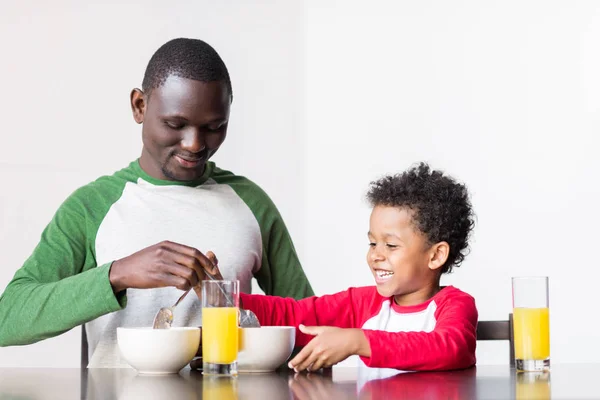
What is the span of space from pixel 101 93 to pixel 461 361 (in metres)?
2.17

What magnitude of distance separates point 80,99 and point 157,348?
2.08m

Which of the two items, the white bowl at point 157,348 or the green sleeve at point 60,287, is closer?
the white bowl at point 157,348

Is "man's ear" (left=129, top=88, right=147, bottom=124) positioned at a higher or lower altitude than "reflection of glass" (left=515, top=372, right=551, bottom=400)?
higher

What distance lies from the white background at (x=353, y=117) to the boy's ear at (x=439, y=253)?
1510 mm

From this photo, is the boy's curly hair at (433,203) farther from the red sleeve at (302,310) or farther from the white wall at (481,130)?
the white wall at (481,130)

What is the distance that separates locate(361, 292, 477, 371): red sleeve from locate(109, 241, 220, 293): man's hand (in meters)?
0.29

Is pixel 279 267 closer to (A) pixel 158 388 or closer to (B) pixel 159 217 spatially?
(B) pixel 159 217

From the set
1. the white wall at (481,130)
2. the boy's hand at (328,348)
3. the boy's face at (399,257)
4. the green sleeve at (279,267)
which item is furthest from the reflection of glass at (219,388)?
the white wall at (481,130)

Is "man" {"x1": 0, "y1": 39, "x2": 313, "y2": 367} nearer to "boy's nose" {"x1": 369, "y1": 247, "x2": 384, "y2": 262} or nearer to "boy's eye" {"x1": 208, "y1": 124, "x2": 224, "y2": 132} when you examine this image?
"boy's eye" {"x1": 208, "y1": 124, "x2": 224, "y2": 132}

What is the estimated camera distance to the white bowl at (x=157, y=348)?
50.3 inches

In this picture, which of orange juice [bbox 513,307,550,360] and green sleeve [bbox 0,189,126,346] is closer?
orange juice [bbox 513,307,550,360]

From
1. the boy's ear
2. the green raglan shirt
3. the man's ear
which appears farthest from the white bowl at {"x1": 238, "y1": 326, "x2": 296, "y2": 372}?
the man's ear

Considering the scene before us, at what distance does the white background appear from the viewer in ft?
10.2

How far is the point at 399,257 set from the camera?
1710mm
